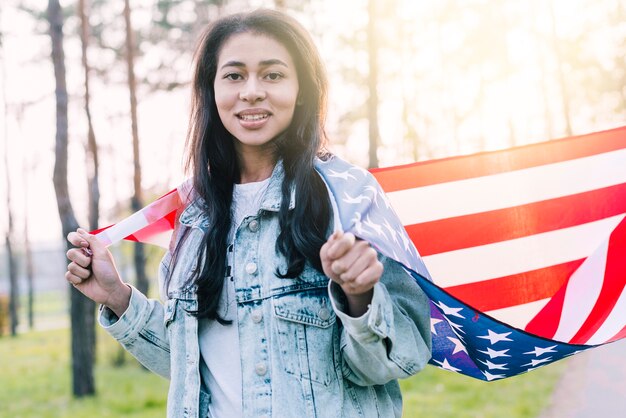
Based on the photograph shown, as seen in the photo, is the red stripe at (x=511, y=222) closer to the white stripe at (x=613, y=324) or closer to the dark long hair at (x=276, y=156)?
the white stripe at (x=613, y=324)

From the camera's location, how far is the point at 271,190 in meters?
2.26

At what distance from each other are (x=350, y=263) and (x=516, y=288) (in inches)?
62.8

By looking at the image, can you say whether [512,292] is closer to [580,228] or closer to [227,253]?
[580,228]

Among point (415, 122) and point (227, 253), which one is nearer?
point (227, 253)

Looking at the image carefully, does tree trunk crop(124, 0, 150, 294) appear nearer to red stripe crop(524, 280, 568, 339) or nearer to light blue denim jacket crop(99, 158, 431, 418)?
red stripe crop(524, 280, 568, 339)

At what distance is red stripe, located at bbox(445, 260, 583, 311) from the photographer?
10.1ft

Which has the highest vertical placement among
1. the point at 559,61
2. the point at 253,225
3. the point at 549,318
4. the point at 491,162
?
the point at 559,61

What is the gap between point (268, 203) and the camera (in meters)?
2.21

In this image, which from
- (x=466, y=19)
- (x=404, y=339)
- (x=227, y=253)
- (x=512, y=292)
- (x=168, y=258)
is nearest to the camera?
(x=404, y=339)

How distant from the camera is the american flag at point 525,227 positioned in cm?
295

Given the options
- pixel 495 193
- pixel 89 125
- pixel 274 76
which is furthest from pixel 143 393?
pixel 274 76

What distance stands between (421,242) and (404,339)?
1.23m

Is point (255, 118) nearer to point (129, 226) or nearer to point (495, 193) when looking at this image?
point (129, 226)

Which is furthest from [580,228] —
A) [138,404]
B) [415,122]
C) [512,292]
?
[415,122]
